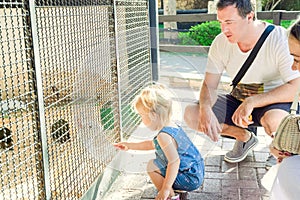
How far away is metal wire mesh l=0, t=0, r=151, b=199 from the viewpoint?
1697 millimetres

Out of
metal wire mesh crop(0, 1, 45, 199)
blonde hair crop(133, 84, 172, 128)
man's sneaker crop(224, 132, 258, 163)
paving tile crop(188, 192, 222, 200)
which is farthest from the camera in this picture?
man's sneaker crop(224, 132, 258, 163)

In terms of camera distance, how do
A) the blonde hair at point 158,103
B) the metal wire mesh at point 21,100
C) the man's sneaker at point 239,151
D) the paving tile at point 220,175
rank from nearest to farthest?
1. the metal wire mesh at point 21,100
2. the blonde hair at point 158,103
3. the paving tile at point 220,175
4. the man's sneaker at point 239,151

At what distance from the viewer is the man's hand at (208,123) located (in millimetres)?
2539

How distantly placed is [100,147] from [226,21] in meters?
1.12

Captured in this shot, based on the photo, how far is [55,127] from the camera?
81.7 inches

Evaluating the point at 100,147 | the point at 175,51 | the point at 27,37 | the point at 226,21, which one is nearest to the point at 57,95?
the point at 27,37

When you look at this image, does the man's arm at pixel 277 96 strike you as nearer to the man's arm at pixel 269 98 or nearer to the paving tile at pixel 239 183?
the man's arm at pixel 269 98

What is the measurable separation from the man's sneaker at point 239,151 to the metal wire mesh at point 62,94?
78 cm

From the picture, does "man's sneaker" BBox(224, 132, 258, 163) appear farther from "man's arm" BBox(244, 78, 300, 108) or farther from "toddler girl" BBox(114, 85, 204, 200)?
"toddler girl" BBox(114, 85, 204, 200)

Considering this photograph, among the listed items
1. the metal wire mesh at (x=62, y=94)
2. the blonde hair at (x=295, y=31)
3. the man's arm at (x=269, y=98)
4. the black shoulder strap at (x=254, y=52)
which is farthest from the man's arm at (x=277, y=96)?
the metal wire mesh at (x=62, y=94)

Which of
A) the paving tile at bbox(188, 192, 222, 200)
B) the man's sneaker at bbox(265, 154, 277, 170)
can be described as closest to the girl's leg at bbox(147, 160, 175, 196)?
the paving tile at bbox(188, 192, 222, 200)

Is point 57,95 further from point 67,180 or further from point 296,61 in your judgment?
point 296,61

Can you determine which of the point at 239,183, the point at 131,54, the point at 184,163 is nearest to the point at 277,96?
the point at 239,183

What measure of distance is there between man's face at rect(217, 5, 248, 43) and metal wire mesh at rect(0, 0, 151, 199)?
76 cm
